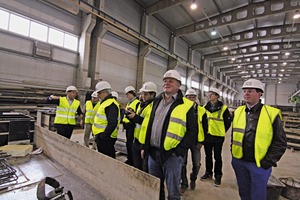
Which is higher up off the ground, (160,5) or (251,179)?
(160,5)

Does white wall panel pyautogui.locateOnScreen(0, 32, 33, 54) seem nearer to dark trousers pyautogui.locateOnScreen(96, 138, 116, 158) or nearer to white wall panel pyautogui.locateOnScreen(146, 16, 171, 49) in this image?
dark trousers pyautogui.locateOnScreen(96, 138, 116, 158)

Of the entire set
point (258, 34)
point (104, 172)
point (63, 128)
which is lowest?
point (104, 172)

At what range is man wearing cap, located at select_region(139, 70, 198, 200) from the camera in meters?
1.62

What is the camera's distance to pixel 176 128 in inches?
63.8

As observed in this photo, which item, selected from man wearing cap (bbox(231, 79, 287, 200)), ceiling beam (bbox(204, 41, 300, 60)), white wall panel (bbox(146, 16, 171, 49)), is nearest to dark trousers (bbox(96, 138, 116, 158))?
man wearing cap (bbox(231, 79, 287, 200))

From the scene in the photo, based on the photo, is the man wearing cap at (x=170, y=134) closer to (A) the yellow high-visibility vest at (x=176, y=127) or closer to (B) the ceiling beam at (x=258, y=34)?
(A) the yellow high-visibility vest at (x=176, y=127)

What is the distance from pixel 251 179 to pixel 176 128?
36.4 inches

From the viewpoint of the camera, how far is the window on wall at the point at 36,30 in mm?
5672

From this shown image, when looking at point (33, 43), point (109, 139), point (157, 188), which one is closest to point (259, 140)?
point (157, 188)

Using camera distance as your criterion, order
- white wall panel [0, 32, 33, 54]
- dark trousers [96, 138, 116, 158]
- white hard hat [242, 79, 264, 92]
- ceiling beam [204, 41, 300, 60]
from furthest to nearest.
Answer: ceiling beam [204, 41, 300, 60]
white wall panel [0, 32, 33, 54]
dark trousers [96, 138, 116, 158]
white hard hat [242, 79, 264, 92]

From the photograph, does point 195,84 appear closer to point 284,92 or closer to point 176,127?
point 176,127

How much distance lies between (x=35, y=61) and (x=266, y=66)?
2050cm

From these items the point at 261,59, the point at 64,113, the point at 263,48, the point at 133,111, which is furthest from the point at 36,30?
the point at 261,59

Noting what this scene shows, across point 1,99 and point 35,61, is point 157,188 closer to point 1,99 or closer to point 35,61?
point 1,99
